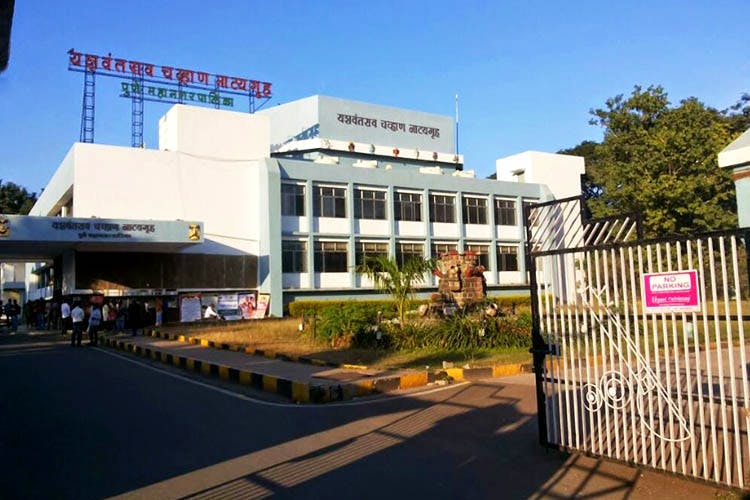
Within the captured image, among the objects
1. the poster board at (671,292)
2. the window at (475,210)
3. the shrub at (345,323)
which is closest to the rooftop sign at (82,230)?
the shrub at (345,323)

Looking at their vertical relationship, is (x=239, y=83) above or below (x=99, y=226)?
above

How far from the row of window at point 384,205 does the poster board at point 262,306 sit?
4812mm

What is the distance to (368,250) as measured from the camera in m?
39.2

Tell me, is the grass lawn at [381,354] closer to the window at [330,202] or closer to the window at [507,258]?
the window at [330,202]

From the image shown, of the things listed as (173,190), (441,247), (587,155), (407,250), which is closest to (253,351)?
(173,190)

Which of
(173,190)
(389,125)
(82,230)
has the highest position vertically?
(389,125)

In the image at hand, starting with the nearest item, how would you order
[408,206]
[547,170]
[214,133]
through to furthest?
[214,133] → [408,206] → [547,170]

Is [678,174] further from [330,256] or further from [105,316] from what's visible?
[105,316]

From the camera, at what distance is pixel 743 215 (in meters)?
7.27

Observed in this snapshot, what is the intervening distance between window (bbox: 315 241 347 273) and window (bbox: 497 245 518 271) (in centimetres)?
1224

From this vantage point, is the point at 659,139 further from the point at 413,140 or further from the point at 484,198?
the point at 413,140

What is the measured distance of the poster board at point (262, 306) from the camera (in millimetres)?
34500

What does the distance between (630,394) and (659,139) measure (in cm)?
2931

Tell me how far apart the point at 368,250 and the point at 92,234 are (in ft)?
53.9
